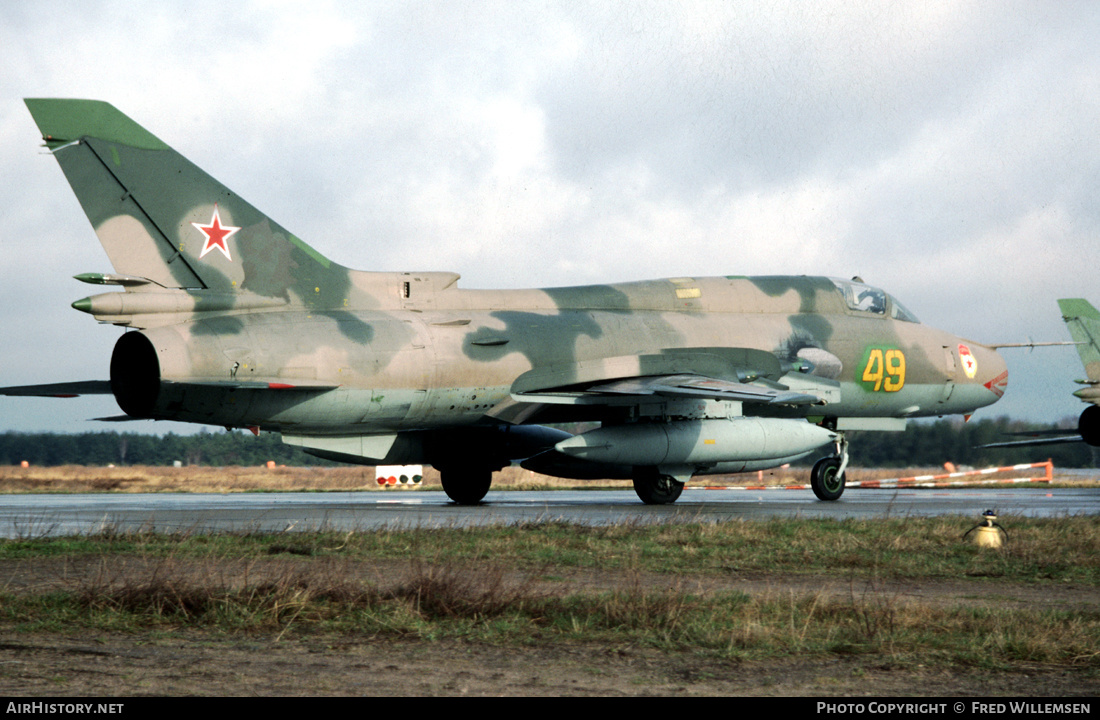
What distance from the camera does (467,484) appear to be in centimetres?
1877

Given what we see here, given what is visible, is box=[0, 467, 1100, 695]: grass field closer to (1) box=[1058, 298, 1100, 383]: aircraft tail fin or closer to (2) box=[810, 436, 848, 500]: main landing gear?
(2) box=[810, 436, 848, 500]: main landing gear

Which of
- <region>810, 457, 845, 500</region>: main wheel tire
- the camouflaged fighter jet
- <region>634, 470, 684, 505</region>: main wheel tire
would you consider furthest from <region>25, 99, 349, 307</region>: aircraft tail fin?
<region>810, 457, 845, 500</region>: main wheel tire

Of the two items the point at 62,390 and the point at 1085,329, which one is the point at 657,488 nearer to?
the point at 62,390

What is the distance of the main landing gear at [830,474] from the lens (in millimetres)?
19719

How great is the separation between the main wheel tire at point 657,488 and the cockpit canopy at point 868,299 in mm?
5513

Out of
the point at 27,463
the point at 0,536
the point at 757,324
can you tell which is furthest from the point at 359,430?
the point at 27,463

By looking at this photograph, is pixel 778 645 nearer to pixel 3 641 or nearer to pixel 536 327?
pixel 3 641

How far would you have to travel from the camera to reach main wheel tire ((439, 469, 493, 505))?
1867cm

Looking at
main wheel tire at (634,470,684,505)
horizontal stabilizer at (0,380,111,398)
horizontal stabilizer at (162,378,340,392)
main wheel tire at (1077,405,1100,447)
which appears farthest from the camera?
main wheel tire at (1077,405,1100,447)

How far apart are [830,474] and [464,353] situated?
761 centimetres

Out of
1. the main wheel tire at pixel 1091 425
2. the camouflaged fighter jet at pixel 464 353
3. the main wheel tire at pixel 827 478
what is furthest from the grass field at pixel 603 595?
the main wheel tire at pixel 1091 425

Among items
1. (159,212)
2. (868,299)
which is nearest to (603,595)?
(159,212)

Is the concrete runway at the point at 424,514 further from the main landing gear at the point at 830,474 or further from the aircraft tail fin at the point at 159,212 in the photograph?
the aircraft tail fin at the point at 159,212

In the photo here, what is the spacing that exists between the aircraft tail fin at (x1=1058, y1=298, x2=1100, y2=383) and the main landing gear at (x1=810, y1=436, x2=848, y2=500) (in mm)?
8267
